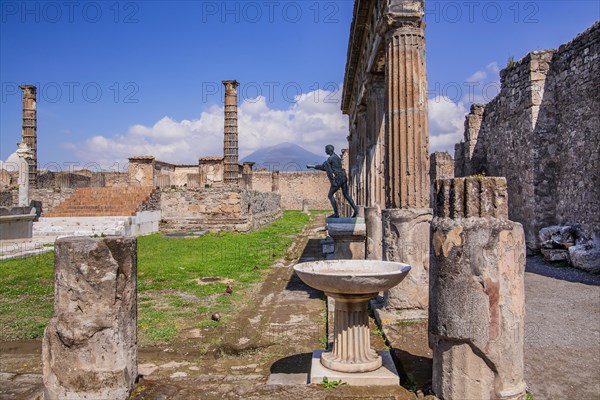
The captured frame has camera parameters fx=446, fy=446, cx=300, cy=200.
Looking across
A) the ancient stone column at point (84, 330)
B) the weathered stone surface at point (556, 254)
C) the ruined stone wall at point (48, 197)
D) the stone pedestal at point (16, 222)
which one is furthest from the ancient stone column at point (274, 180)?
the ancient stone column at point (84, 330)

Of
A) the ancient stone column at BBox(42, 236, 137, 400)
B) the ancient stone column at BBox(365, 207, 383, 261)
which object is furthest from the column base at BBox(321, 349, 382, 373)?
the ancient stone column at BBox(365, 207, 383, 261)

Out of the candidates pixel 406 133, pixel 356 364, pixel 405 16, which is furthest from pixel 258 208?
pixel 356 364

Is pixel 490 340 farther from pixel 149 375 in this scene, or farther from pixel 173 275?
pixel 173 275

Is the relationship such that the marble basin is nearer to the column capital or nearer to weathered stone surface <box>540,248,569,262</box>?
the column capital

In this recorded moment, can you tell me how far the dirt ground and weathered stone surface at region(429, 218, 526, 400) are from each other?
54 cm

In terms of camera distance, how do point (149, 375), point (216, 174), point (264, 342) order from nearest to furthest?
point (149, 375), point (264, 342), point (216, 174)

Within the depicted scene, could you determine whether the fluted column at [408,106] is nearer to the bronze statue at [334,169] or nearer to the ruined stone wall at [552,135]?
the bronze statue at [334,169]

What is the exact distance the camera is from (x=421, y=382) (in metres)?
3.56

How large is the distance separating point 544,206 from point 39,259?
517 inches

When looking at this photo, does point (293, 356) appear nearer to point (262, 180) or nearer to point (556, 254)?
point (556, 254)

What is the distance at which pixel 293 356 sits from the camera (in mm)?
4953

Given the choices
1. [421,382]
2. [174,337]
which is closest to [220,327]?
[174,337]

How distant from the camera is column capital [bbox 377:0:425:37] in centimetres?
581

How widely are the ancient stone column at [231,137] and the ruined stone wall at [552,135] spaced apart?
12.7m
